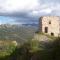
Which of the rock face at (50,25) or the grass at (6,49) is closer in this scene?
the grass at (6,49)

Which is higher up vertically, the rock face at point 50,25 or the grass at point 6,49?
the rock face at point 50,25

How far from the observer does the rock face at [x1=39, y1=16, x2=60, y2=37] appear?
68688mm

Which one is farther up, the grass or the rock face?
the rock face

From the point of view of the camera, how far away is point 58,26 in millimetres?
71000

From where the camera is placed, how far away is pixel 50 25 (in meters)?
70.3

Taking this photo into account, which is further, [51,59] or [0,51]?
[0,51]

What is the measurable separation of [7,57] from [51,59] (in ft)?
60.2

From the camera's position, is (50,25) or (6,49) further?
(50,25)

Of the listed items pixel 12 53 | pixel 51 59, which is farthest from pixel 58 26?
pixel 51 59

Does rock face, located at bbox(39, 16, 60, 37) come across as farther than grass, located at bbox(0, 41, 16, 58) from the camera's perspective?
Yes

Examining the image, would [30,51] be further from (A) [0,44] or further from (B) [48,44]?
(A) [0,44]

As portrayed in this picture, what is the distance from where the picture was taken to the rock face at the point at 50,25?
6869 centimetres

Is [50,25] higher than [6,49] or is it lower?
higher

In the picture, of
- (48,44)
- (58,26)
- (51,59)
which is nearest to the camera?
(51,59)
